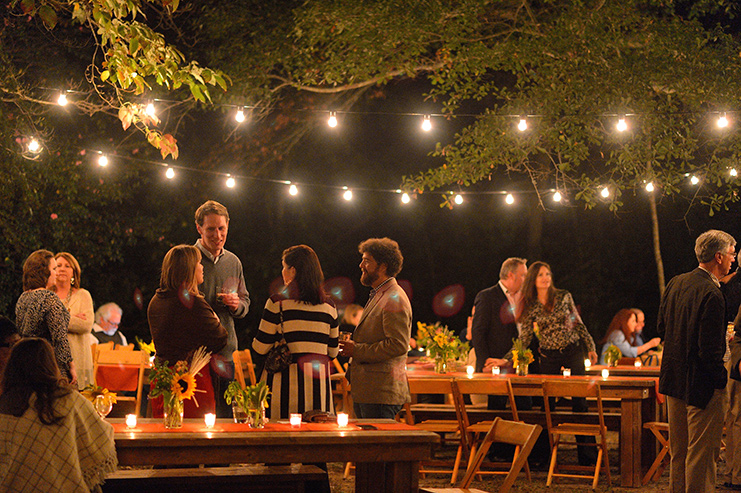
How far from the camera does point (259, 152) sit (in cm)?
1286

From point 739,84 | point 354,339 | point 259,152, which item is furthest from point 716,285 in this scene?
point 259,152

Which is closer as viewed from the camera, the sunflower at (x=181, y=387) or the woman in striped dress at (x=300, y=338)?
the sunflower at (x=181, y=387)

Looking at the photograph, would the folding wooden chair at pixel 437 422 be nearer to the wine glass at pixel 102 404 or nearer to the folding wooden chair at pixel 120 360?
the folding wooden chair at pixel 120 360

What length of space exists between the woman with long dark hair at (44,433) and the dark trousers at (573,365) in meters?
4.58

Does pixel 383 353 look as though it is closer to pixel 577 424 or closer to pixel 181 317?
pixel 181 317

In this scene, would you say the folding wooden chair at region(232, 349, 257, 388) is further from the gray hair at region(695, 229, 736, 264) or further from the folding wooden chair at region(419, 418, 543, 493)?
the gray hair at region(695, 229, 736, 264)

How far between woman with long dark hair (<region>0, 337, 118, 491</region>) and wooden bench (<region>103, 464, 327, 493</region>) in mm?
827

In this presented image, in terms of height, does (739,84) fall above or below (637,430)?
above

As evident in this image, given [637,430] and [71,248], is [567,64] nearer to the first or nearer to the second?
[637,430]

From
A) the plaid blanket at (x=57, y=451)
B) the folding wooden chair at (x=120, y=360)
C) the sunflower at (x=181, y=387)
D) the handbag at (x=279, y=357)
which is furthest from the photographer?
the folding wooden chair at (x=120, y=360)

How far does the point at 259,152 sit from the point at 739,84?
23.4 feet

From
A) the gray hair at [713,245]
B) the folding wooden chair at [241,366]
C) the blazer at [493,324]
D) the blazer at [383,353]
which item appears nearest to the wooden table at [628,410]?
the blazer at [493,324]

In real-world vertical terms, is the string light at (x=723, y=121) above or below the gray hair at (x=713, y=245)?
above

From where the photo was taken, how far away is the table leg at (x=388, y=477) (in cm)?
360
